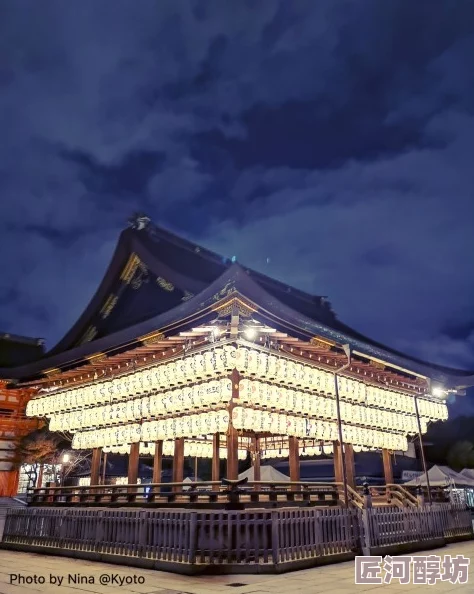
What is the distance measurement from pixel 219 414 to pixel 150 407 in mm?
3088

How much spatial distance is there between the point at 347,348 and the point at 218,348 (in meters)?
4.29

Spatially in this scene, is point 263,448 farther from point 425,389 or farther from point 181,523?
point 181,523

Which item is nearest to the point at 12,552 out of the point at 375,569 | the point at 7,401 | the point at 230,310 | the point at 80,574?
the point at 80,574

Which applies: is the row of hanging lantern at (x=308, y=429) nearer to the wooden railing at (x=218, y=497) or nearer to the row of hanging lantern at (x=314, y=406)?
the row of hanging lantern at (x=314, y=406)

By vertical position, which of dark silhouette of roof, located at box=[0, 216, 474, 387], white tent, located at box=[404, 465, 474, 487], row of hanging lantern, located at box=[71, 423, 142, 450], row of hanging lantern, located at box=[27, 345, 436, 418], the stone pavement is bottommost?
the stone pavement

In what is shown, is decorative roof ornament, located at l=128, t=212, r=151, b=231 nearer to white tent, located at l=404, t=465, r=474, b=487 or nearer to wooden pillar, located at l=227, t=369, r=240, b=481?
wooden pillar, located at l=227, t=369, r=240, b=481

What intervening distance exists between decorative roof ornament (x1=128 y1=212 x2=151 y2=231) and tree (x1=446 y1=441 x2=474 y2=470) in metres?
34.1

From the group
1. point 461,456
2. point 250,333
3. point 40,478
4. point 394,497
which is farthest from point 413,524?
point 461,456

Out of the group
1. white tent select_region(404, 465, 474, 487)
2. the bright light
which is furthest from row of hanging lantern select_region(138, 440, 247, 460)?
white tent select_region(404, 465, 474, 487)

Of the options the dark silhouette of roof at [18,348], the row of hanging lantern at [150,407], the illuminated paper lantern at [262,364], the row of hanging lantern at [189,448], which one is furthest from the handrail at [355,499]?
the dark silhouette of roof at [18,348]

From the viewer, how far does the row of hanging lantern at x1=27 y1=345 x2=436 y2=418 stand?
13703mm

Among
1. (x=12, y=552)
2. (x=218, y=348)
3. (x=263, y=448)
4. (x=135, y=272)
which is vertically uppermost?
(x=135, y=272)

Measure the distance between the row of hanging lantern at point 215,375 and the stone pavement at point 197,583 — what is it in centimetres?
569

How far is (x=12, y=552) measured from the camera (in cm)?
1345
